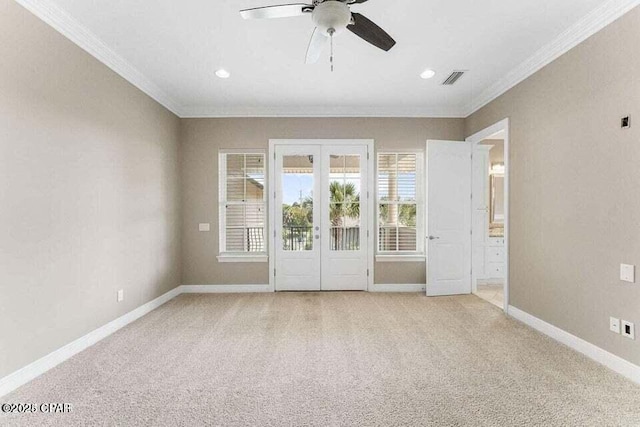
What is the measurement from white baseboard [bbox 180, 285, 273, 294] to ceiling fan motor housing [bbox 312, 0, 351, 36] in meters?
3.79

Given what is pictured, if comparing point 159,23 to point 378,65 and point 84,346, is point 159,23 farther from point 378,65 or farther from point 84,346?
point 84,346

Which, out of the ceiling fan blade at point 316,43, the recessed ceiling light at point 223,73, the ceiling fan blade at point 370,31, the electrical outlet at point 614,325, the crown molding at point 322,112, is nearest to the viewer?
the ceiling fan blade at point 370,31

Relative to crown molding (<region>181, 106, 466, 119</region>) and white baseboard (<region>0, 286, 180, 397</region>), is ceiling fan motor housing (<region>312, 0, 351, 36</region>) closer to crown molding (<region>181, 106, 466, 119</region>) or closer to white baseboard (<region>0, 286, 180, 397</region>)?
crown molding (<region>181, 106, 466, 119</region>)

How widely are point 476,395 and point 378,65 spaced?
312 cm

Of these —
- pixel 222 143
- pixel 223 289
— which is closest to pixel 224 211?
pixel 222 143

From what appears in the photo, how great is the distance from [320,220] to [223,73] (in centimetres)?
238

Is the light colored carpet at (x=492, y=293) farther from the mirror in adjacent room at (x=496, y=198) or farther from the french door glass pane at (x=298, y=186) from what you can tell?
the french door glass pane at (x=298, y=186)

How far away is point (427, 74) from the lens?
3592 millimetres

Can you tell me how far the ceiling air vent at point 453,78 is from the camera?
358 cm

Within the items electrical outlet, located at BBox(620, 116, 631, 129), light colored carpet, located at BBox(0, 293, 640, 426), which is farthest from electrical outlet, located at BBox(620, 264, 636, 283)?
electrical outlet, located at BBox(620, 116, 631, 129)

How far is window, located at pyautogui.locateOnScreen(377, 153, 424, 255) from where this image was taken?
16.0ft

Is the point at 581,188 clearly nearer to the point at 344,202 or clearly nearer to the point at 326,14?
the point at 326,14

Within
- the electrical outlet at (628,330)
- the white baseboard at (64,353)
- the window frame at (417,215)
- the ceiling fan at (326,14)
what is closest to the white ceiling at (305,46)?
the ceiling fan at (326,14)

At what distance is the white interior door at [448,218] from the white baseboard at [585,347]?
43.5 inches
